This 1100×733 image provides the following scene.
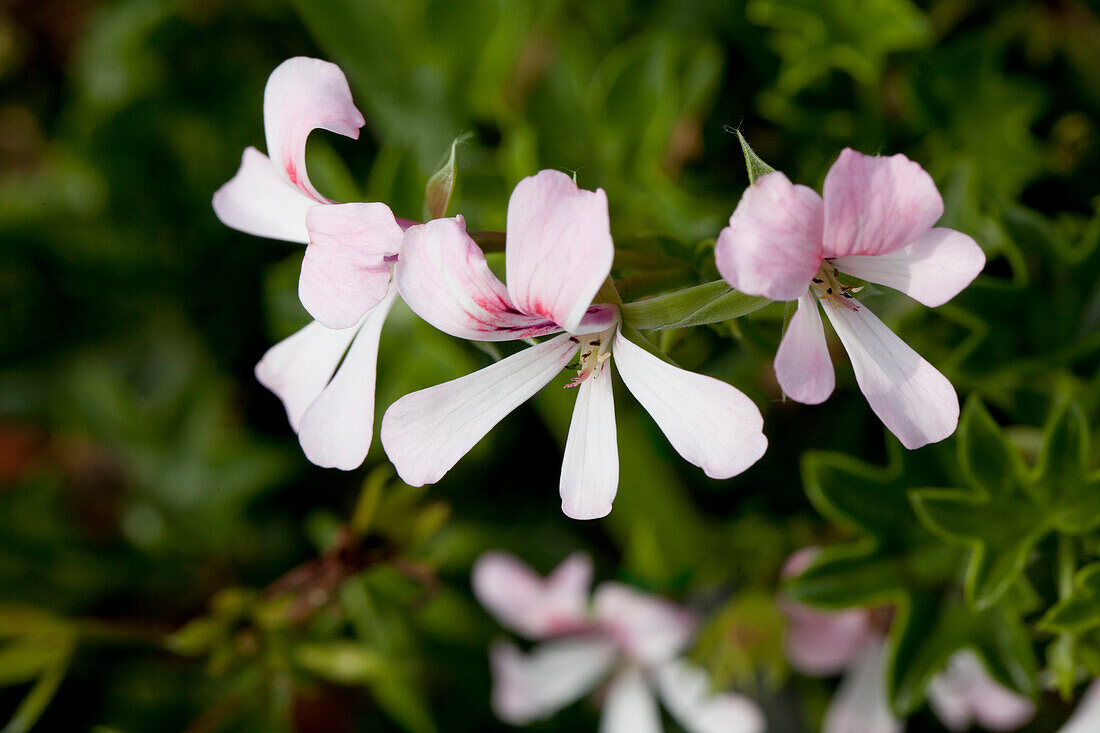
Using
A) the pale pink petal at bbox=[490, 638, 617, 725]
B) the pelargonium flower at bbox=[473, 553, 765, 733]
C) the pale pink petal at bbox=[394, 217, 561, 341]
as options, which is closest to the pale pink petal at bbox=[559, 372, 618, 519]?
the pale pink petal at bbox=[394, 217, 561, 341]

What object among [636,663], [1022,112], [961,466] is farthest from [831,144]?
[636,663]

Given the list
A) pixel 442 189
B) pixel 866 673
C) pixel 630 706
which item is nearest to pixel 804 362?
pixel 442 189

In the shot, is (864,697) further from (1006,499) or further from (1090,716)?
(1006,499)

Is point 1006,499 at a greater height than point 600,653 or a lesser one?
greater

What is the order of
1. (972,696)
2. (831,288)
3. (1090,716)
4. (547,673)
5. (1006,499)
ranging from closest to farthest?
1. (831,288)
2. (1006,499)
3. (1090,716)
4. (972,696)
5. (547,673)

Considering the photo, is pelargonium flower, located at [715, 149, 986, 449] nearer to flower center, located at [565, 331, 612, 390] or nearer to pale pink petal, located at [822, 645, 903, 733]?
flower center, located at [565, 331, 612, 390]

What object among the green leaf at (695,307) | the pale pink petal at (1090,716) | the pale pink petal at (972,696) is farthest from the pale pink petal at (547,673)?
the green leaf at (695,307)

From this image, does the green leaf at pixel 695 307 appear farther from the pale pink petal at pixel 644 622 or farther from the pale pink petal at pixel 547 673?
the pale pink petal at pixel 547 673
